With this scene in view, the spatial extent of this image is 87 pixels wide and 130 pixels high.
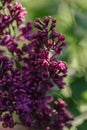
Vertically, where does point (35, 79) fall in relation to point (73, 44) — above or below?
below

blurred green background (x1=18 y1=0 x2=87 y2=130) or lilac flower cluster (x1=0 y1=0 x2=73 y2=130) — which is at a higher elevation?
blurred green background (x1=18 y1=0 x2=87 y2=130)

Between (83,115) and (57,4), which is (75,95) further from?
(57,4)

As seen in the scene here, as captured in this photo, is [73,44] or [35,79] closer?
[35,79]

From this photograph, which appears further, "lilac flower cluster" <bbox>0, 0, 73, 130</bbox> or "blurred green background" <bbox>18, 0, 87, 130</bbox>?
"blurred green background" <bbox>18, 0, 87, 130</bbox>

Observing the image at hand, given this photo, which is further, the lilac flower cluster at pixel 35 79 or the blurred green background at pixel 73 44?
the blurred green background at pixel 73 44

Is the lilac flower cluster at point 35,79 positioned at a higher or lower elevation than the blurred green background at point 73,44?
lower

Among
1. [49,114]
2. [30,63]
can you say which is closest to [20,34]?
[30,63]
